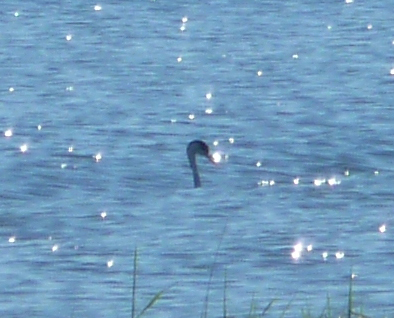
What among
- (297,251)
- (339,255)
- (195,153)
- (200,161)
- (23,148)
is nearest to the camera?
(339,255)

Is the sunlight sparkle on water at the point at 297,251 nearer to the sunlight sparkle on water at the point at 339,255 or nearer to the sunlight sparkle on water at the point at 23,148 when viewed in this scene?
the sunlight sparkle on water at the point at 339,255

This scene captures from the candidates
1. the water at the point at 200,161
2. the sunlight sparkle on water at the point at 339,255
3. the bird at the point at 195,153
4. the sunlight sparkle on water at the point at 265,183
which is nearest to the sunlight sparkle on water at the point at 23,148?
the water at the point at 200,161

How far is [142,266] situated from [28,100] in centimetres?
709

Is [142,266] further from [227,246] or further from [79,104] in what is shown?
[79,104]

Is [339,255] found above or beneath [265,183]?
beneath

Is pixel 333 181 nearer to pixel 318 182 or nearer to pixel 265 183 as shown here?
pixel 318 182

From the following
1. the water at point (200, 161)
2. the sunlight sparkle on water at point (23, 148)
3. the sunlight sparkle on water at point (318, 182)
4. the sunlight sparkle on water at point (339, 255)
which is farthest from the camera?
the sunlight sparkle on water at point (23, 148)

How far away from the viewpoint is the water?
11.5 m

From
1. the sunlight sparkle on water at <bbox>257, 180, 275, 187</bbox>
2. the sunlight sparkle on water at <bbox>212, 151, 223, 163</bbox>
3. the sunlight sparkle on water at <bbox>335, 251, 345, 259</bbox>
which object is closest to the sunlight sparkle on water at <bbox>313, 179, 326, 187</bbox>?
the sunlight sparkle on water at <bbox>257, 180, 275, 187</bbox>

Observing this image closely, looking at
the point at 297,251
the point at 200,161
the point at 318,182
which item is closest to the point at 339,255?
the point at 297,251

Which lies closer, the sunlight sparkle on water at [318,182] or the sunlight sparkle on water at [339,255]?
the sunlight sparkle on water at [339,255]

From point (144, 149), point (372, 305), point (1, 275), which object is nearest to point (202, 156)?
point (144, 149)

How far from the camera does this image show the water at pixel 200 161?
37.8 ft

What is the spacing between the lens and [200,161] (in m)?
16.1
